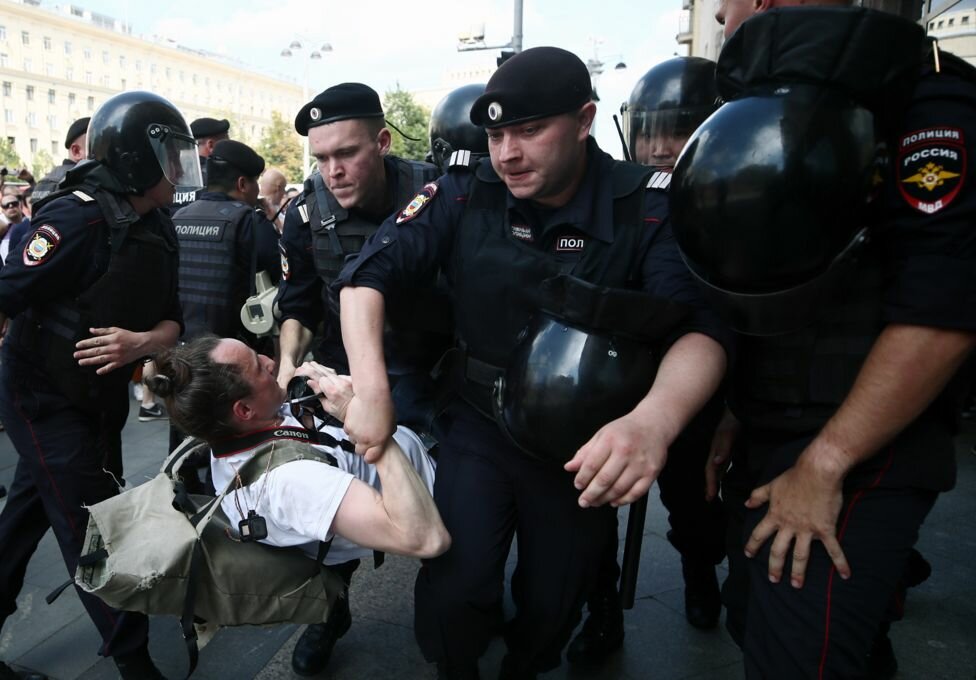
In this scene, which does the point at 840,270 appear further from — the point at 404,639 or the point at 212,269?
the point at 212,269

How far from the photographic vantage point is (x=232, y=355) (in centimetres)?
211

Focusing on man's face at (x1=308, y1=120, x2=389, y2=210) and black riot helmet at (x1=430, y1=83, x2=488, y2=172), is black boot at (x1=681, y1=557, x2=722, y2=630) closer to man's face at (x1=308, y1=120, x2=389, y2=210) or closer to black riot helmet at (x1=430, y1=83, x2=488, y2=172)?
man's face at (x1=308, y1=120, x2=389, y2=210)

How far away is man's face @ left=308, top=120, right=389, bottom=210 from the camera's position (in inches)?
110

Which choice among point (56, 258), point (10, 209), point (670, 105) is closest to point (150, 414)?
point (10, 209)

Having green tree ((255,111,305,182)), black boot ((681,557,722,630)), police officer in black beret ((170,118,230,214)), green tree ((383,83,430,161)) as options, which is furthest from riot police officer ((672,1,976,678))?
green tree ((255,111,305,182))

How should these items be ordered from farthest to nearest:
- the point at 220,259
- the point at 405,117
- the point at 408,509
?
the point at 405,117 < the point at 220,259 < the point at 408,509

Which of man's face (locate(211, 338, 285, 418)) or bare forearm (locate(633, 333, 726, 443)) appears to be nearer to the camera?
bare forearm (locate(633, 333, 726, 443))

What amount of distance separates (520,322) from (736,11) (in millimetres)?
928

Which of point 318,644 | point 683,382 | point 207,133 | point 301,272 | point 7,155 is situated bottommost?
point 318,644

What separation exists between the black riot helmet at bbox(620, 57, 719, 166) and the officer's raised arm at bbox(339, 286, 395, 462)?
161 cm

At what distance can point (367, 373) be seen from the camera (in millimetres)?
1868

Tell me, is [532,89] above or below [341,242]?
above

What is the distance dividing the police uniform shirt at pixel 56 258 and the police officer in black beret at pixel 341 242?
0.76 m

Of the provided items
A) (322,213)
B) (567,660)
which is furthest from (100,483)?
(567,660)
